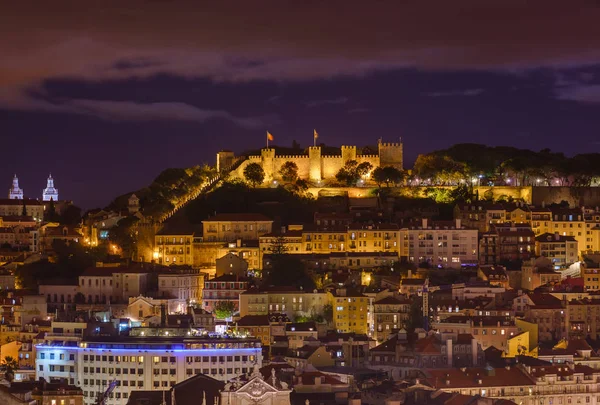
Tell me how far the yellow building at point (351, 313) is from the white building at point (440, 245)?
8439 mm

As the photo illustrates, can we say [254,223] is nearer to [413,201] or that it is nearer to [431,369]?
[413,201]

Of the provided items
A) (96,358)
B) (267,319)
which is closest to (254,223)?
(267,319)

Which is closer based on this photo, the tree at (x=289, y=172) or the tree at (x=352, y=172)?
the tree at (x=352, y=172)

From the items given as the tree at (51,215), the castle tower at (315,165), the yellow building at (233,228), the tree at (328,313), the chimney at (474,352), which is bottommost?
the chimney at (474,352)

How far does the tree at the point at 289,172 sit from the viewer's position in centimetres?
8031

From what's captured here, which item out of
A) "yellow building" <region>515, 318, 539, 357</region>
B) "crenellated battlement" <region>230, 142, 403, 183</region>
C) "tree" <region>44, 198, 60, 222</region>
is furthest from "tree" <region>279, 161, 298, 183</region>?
"yellow building" <region>515, 318, 539, 357</region>

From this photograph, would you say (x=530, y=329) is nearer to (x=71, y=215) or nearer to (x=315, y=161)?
(x=315, y=161)

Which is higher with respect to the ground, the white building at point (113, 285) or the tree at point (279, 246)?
the tree at point (279, 246)

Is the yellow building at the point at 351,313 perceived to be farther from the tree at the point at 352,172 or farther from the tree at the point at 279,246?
the tree at the point at 352,172

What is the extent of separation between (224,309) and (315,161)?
22.4 metres

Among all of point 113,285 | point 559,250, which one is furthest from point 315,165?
point 113,285

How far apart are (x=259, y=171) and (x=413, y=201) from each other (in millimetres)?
8846

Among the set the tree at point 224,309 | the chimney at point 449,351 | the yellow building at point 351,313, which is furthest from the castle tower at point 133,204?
the chimney at point 449,351

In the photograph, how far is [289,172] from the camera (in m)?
80.4
